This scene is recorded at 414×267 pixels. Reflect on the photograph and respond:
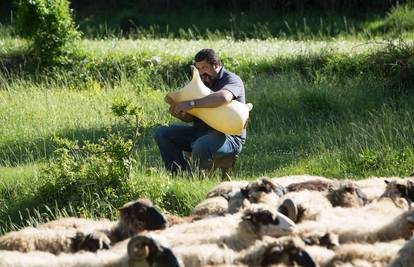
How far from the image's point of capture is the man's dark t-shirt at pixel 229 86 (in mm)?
10242

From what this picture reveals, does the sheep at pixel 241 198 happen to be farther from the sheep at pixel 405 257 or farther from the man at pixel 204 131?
the man at pixel 204 131

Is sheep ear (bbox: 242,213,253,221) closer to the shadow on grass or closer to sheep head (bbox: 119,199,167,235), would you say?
sheep head (bbox: 119,199,167,235)

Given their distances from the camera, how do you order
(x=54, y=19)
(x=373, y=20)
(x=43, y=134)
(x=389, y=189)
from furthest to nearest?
1. (x=373, y=20)
2. (x=54, y=19)
3. (x=43, y=134)
4. (x=389, y=189)

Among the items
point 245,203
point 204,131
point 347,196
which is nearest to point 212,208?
point 245,203

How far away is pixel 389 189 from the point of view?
286 inches

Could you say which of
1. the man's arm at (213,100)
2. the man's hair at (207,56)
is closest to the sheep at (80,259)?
the man's arm at (213,100)

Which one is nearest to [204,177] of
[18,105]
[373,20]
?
[18,105]

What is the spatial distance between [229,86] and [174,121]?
373 centimetres

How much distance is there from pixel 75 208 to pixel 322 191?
2918 mm

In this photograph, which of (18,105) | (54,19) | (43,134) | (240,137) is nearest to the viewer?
(240,137)

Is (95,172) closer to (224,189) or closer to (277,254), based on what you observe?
(224,189)

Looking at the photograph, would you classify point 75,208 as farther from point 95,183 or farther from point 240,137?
point 240,137

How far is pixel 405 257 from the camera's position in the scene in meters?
5.34

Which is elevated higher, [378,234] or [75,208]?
[378,234]
